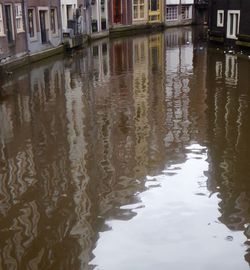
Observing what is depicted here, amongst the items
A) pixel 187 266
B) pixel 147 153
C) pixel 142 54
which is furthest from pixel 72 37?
pixel 187 266

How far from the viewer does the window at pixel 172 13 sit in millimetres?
55466

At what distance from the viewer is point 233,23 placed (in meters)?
29.7

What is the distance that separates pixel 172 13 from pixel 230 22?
27013 mm

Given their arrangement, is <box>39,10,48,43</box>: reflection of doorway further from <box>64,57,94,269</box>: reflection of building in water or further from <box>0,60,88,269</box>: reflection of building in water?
<box>0,60,88,269</box>: reflection of building in water

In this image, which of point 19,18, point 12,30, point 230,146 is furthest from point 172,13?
point 230,146

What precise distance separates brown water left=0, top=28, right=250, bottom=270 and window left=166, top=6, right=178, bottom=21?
41380mm

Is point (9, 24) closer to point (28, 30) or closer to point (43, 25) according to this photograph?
point (28, 30)

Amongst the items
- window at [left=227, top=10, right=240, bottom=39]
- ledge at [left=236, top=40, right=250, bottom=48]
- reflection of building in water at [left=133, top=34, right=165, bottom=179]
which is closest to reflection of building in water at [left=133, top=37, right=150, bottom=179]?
reflection of building in water at [left=133, top=34, right=165, bottom=179]

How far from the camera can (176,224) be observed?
603 cm

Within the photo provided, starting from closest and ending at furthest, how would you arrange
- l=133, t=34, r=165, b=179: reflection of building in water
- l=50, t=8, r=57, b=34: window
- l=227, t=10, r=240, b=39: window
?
l=133, t=34, r=165, b=179: reflection of building in water, l=50, t=8, r=57, b=34: window, l=227, t=10, r=240, b=39: window

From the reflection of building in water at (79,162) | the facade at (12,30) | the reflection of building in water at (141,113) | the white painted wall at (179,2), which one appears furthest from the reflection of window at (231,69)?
the white painted wall at (179,2)

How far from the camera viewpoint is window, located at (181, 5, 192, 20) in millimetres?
58156

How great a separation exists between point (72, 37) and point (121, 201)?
23694 millimetres

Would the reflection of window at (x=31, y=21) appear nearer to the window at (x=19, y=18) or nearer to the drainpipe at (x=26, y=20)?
the drainpipe at (x=26, y=20)
